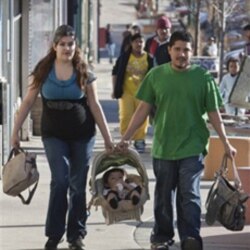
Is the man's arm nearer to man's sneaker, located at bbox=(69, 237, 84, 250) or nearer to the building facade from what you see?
man's sneaker, located at bbox=(69, 237, 84, 250)

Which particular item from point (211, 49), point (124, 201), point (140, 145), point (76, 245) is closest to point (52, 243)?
point (76, 245)

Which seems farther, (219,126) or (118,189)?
(118,189)

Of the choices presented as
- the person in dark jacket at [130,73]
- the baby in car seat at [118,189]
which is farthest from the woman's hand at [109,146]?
the person in dark jacket at [130,73]

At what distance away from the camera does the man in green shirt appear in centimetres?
891

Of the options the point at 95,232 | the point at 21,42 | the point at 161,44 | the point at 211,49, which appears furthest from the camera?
the point at 211,49

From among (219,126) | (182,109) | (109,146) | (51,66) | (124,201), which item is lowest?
(124,201)

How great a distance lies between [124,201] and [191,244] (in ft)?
2.19

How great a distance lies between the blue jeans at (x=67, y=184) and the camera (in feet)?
29.7

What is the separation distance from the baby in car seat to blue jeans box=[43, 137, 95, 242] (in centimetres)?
20

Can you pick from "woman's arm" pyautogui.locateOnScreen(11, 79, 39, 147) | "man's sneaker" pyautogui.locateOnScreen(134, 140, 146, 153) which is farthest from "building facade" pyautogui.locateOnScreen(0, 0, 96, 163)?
"woman's arm" pyautogui.locateOnScreen(11, 79, 39, 147)

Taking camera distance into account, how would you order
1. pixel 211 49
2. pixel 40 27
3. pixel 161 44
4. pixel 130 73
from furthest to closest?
pixel 211 49
pixel 40 27
pixel 130 73
pixel 161 44

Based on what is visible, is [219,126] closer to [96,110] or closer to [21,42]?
[96,110]

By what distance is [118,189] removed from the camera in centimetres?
925

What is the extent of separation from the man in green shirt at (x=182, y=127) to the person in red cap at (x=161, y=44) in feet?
19.3
